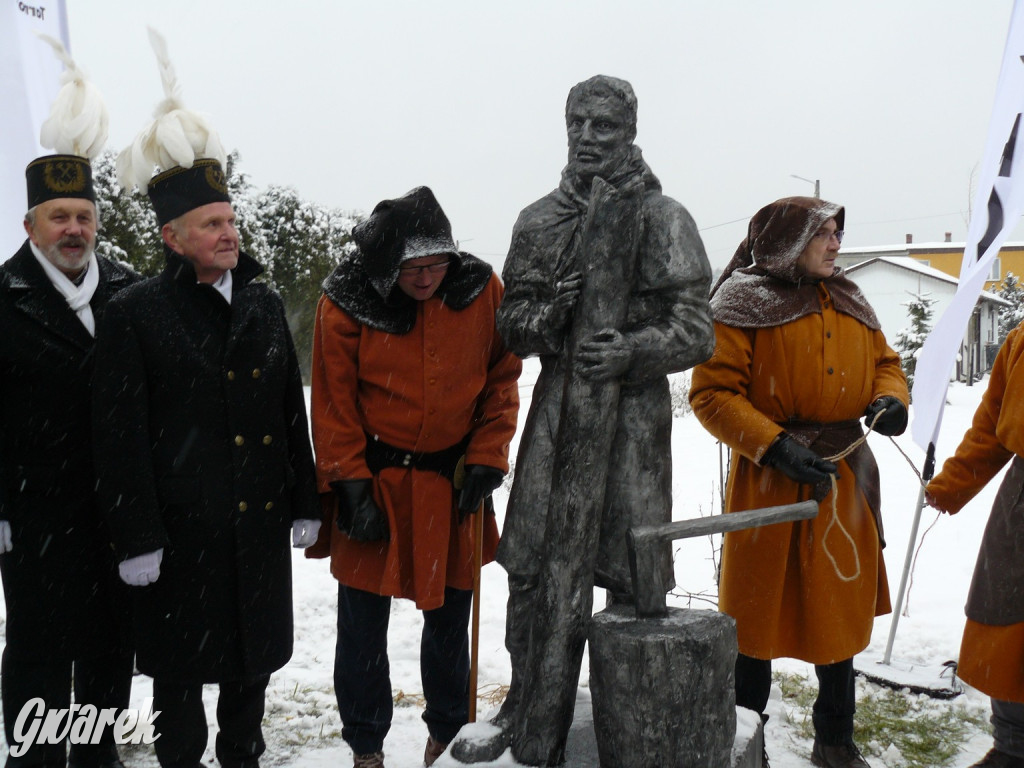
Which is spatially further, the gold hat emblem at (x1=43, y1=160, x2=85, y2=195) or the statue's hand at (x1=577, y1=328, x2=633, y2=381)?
the gold hat emblem at (x1=43, y1=160, x2=85, y2=195)

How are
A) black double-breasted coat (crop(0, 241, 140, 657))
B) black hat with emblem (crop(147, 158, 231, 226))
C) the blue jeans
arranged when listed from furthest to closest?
the blue jeans → black double-breasted coat (crop(0, 241, 140, 657)) → black hat with emblem (crop(147, 158, 231, 226))

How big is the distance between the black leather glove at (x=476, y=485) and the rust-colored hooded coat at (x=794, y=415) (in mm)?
807

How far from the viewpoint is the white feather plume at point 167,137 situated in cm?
300

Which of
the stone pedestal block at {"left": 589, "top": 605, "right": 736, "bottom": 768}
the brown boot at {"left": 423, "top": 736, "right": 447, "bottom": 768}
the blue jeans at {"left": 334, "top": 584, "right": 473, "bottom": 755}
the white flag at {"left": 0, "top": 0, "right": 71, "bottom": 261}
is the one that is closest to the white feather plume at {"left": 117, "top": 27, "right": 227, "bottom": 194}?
the blue jeans at {"left": 334, "top": 584, "right": 473, "bottom": 755}

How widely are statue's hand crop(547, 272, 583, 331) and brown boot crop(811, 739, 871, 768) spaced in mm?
2097

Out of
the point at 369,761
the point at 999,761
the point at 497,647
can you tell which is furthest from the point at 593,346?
the point at 497,647

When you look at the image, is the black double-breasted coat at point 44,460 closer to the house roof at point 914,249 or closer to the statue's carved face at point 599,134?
the statue's carved face at point 599,134

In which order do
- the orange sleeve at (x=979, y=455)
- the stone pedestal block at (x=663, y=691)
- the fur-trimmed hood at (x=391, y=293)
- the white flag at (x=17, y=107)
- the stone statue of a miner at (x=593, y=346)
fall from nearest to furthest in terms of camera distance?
the stone pedestal block at (x=663, y=691)
the stone statue of a miner at (x=593, y=346)
the fur-trimmed hood at (x=391, y=293)
the orange sleeve at (x=979, y=455)
the white flag at (x=17, y=107)

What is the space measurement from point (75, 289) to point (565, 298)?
A: 5.76ft

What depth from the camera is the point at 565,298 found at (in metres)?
2.62

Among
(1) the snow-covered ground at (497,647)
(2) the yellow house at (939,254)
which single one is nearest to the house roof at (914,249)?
(2) the yellow house at (939,254)

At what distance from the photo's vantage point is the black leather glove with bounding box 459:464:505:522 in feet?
10.6

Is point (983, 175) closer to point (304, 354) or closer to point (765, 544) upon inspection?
point (765, 544)

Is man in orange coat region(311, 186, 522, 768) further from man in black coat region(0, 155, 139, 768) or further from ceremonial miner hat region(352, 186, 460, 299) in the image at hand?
man in black coat region(0, 155, 139, 768)
